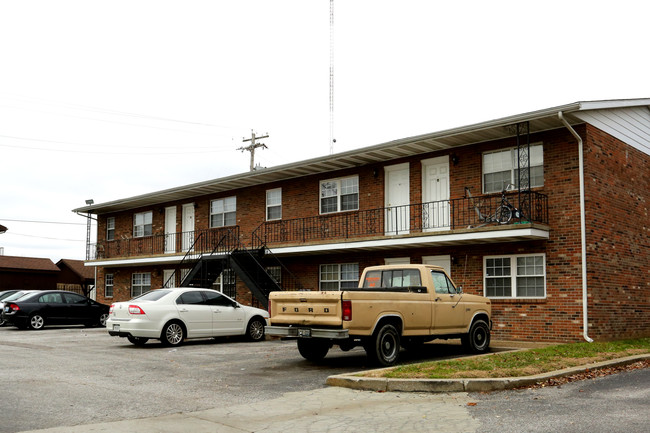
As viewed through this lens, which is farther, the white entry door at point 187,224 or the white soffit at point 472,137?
the white entry door at point 187,224

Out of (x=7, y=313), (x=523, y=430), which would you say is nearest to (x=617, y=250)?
(x=523, y=430)

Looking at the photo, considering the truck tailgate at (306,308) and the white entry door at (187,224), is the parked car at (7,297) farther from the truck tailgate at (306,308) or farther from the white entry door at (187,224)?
the truck tailgate at (306,308)

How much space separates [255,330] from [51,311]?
→ 9383mm

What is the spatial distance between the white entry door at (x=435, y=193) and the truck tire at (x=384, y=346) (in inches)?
277

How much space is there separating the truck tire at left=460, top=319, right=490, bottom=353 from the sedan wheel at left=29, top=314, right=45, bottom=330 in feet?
51.4

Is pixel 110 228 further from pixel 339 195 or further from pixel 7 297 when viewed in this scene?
pixel 339 195

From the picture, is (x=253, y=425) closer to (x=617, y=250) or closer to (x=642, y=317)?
(x=617, y=250)

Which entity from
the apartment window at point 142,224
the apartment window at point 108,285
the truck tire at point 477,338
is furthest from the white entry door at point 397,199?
the apartment window at point 108,285

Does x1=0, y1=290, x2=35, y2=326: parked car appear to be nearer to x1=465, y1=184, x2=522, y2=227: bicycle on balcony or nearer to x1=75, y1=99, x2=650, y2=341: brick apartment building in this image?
x1=75, y1=99, x2=650, y2=341: brick apartment building

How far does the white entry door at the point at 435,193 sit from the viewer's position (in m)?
18.9

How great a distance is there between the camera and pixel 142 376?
1081 centimetres

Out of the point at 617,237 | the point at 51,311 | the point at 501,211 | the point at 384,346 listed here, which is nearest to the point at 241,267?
the point at 51,311

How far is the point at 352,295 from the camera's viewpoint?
11.5 metres

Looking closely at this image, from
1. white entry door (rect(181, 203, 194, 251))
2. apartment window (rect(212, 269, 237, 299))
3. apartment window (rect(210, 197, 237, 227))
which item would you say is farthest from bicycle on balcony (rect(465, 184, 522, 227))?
white entry door (rect(181, 203, 194, 251))
